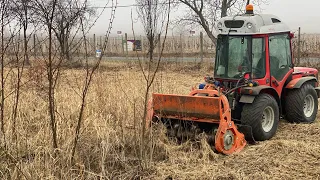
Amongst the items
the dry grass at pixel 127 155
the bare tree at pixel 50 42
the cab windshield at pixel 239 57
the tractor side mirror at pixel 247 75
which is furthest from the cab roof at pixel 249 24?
the bare tree at pixel 50 42

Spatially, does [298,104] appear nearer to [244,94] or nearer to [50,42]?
[244,94]

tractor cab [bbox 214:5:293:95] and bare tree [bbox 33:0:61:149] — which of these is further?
tractor cab [bbox 214:5:293:95]

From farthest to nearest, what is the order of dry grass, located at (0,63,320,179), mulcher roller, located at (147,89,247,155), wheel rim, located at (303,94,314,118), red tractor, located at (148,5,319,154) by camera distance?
wheel rim, located at (303,94,314,118), red tractor, located at (148,5,319,154), mulcher roller, located at (147,89,247,155), dry grass, located at (0,63,320,179)

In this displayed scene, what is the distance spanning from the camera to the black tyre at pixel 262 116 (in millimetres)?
5445

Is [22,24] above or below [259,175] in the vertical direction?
above

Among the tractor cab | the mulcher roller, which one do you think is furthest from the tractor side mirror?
the mulcher roller

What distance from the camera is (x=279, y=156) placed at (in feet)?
15.8

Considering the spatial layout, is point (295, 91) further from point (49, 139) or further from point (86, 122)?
point (49, 139)

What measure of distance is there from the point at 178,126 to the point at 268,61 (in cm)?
173

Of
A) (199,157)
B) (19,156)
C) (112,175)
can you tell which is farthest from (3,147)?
(199,157)

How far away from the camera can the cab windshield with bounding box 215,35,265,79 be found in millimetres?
5879

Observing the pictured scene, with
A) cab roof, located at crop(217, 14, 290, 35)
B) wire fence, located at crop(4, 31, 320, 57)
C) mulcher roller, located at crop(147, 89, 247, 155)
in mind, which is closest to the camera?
mulcher roller, located at crop(147, 89, 247, 155)

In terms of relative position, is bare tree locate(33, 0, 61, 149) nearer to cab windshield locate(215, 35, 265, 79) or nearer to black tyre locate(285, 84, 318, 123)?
cab windshield locate(215, 35, 265, 79)

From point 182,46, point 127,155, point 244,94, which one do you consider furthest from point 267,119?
point 182,46
